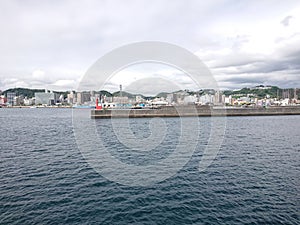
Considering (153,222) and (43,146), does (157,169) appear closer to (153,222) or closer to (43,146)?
(153,222)

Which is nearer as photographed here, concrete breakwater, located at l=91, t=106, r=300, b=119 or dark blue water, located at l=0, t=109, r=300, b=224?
dark blue water, located at l=0, t=109, r=300, b=224

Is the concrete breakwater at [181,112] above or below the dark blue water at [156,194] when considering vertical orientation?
above

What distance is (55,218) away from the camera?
30.1 feet

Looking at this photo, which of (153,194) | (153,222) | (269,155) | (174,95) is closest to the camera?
(153,222)

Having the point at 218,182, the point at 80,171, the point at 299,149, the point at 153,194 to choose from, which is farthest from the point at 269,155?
the point at 80,171

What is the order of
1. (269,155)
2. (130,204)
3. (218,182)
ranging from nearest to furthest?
(130,204) < (218,182) < (269,155)

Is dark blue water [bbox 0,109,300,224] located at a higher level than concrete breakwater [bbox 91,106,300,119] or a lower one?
lower

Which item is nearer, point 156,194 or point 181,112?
point 156,194

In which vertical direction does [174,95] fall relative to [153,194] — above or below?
above

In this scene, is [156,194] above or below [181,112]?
below

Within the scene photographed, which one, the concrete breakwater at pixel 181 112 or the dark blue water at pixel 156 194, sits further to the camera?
the concrete breakwater at pixel 181 112

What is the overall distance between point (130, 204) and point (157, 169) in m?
5.69

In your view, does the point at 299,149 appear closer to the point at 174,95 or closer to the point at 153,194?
the point at 153,194

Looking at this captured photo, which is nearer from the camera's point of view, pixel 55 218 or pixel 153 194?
pixel 55 218
